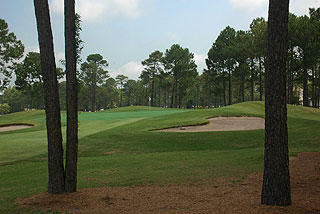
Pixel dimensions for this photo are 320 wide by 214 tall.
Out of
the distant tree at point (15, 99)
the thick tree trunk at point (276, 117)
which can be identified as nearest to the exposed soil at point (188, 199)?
the thick tree trunk at point (276, 117)

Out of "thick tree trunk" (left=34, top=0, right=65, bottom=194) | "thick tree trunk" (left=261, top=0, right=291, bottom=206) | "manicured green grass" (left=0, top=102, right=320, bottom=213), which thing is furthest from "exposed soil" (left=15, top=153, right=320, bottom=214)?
"manicured green grass" (left=0, top=102, right=320, bottom=213)

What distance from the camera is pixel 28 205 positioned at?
6.58 m

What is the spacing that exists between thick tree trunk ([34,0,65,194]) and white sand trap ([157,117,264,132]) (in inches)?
732

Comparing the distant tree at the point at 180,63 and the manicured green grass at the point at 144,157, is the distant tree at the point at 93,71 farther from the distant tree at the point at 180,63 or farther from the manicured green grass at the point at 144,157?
the manicured green grass at the point at 144,157

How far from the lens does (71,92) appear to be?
7426mm

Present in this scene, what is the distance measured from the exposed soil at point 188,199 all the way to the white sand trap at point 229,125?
16944 millimetres

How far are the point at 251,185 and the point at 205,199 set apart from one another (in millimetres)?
1804

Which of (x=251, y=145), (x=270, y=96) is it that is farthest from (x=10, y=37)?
(x=270, y=96)

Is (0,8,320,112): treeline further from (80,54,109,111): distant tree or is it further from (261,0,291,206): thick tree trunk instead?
(261,0,291,206): thick tree trunk

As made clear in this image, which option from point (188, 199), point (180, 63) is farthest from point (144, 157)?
point (180, 63)

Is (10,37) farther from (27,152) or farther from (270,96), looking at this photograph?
(270,96)

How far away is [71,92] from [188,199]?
3967 millimetres

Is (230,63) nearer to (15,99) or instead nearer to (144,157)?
(144,157)

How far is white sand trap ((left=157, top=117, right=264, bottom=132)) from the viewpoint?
25453 mm
